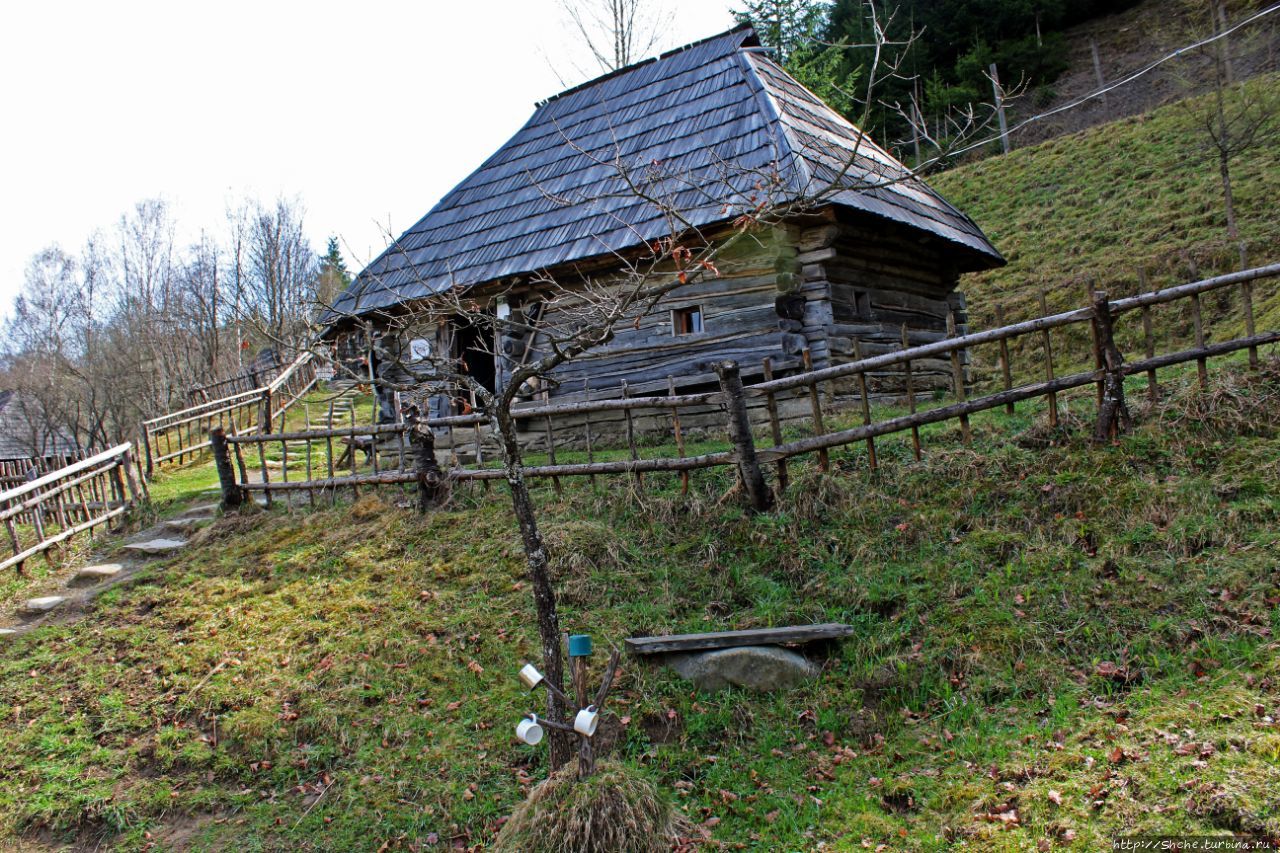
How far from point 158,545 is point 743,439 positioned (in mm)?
7011

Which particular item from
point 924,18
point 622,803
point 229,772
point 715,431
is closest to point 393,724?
point 229,772

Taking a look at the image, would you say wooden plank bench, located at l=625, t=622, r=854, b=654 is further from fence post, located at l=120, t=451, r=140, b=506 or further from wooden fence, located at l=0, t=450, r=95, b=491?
wooden fence, located at l=0, t=450, r=95, b=491

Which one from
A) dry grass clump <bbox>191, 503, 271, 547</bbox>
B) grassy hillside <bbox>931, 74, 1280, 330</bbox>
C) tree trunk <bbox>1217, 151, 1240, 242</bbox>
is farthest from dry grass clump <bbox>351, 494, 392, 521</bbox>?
tree trunk <bbox>1217, 151, 1240, 242</bbox>

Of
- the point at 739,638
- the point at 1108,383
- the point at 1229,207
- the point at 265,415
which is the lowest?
the point at 739,638

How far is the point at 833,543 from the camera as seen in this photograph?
5914 mm

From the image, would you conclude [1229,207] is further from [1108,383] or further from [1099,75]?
[1099,75]

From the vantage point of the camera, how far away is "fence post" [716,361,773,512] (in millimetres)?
6449

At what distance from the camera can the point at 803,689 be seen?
186 inches

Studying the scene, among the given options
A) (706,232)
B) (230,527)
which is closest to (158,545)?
(230,527)

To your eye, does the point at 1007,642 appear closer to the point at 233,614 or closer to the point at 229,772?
the point at 229,772

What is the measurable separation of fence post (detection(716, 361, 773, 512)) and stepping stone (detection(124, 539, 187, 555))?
651 centimetres

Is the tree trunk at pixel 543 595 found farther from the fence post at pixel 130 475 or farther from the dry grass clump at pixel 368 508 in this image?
the fence post at pixel 130 475

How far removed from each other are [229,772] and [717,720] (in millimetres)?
3001

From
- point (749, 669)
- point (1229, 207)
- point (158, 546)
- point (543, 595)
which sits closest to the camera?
point (543, 595)
